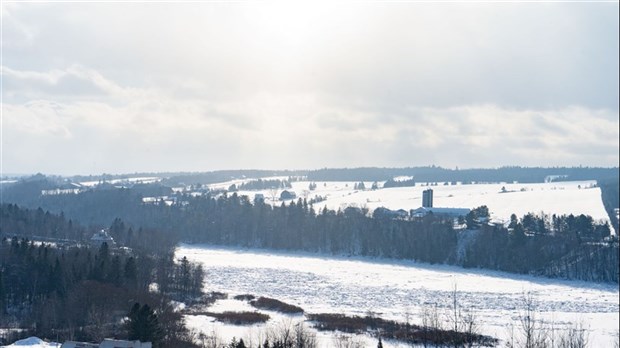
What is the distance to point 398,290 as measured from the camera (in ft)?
205

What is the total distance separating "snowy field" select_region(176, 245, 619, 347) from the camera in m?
48.4

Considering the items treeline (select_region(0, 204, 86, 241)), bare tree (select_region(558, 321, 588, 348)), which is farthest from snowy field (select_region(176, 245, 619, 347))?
treeline (select_region(0, 204, 86, 241))

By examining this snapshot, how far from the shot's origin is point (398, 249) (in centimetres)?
9406

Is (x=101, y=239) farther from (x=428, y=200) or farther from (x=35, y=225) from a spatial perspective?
(x=428, y=200)

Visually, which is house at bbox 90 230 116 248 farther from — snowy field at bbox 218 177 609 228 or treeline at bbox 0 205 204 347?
snowy field at bbox 218 177 609 228

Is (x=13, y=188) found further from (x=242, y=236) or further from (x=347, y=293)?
(x=347, y=293)

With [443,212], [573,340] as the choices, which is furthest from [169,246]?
[573,340]

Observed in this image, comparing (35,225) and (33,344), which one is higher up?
(35,225)

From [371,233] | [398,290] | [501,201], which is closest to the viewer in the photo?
[398,290]

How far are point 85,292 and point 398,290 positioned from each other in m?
28.7

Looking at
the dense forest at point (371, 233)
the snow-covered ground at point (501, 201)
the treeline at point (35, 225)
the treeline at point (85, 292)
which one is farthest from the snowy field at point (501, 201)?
the treeline at point (85, 292)

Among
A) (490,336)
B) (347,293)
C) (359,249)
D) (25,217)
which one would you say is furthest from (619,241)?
(25,217)

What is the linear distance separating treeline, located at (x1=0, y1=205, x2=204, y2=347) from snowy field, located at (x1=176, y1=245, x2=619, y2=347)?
10.5ft

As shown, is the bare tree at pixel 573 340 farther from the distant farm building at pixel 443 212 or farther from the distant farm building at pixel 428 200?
the distant farm building at pixel 428 200
